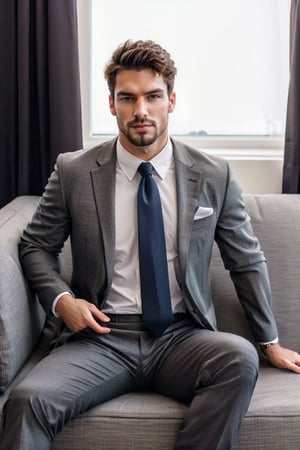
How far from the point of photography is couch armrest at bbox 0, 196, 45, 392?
6.25 feet

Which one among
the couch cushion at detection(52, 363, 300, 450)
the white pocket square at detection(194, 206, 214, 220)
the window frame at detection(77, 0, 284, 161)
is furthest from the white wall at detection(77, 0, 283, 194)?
A: the couch cushion at detection(52, 363, 300, 450)

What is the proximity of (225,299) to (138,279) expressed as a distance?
15.2 inches

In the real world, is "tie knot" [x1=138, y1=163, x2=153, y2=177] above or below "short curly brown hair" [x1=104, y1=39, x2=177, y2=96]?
below

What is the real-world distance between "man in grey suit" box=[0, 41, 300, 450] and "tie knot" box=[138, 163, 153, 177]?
2cm

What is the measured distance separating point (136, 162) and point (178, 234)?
0.83ft

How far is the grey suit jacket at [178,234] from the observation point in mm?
2045

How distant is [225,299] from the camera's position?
2.32 m

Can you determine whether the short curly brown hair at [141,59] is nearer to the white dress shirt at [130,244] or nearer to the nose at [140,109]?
the nose at [140,109]

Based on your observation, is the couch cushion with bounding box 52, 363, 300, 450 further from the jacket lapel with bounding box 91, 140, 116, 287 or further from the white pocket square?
the white pocket square

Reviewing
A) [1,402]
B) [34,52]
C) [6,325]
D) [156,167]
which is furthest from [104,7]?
[1,402]

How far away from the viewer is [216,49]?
2.80m

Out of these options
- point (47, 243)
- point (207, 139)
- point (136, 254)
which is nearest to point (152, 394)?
point (136, 254)

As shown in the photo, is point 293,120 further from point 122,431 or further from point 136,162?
point 122,431

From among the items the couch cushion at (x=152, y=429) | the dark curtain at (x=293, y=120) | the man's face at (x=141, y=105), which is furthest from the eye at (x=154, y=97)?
the couch cushion at (x=152, y=429)
